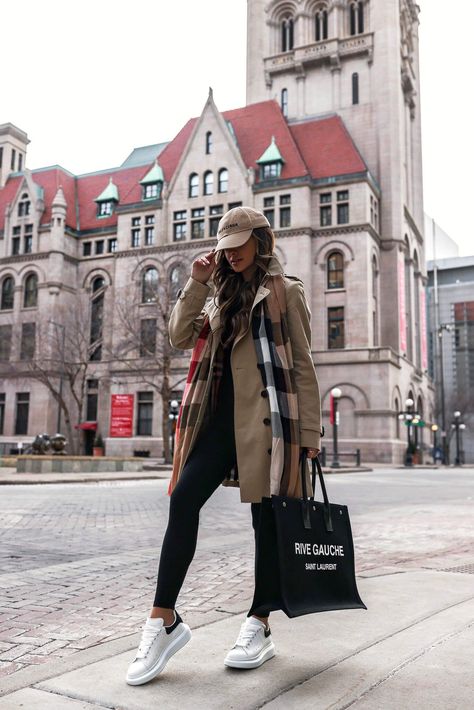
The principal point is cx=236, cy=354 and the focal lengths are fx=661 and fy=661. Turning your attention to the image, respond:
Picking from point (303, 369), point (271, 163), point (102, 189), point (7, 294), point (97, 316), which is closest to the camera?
point (303, 369)

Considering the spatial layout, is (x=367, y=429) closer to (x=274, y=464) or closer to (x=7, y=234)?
(x=7, y=234)

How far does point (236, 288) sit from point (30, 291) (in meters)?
56.3

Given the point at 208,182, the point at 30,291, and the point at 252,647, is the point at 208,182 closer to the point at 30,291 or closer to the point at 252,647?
the point at 30,291

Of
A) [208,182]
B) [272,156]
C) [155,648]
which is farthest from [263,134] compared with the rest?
[155,648]

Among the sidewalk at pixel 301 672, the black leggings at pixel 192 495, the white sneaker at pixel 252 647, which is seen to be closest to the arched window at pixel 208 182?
the sidewalk at pixel 301 672

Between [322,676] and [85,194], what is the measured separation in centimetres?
6342

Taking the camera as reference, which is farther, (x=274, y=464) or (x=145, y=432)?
(x=145, y=432)

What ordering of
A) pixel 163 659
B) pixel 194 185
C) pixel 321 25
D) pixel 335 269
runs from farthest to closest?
1. pixel 321 25
2. pixel 194 185
3. pixel 335 269
4. pixel 163 659

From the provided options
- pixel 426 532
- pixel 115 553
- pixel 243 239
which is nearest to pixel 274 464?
pixel 243 239

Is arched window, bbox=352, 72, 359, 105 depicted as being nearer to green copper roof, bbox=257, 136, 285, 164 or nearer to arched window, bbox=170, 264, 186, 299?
green copper roof, bbox=257, 136, 285, 164

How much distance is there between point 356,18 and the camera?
5547 centimetres

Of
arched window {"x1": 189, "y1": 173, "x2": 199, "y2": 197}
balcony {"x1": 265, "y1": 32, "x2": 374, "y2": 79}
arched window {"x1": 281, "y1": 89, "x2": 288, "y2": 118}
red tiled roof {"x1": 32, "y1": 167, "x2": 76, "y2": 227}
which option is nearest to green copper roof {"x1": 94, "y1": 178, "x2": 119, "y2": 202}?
red tiled roof {"x1": 32, "y1": 167, "x2": 76, "y2": 227}

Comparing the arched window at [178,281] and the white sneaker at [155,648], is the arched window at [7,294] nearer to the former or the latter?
the arched window at [178,281]

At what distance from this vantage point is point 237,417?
322cm
